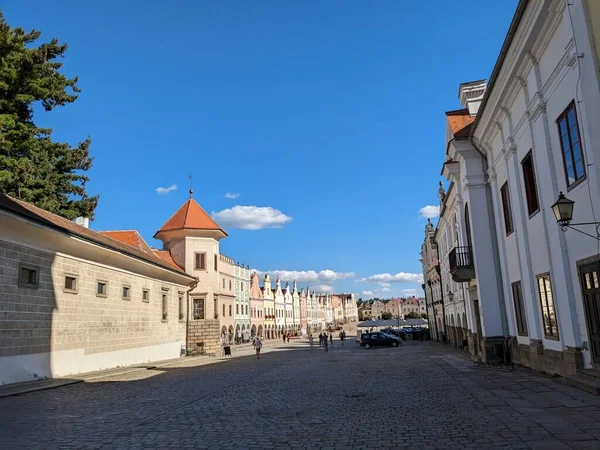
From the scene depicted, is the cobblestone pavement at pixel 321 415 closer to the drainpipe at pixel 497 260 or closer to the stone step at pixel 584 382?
the stone step at pixel 584 382

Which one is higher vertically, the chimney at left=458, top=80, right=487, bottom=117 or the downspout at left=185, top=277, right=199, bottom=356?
the chimney at left=458, top=80, right=487, bottom=117

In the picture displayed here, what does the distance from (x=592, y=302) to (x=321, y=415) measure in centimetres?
607

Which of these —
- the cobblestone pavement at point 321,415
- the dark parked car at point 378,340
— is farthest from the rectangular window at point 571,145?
the dark parked car at point 378,340

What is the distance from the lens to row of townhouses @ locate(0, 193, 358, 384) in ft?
51.9

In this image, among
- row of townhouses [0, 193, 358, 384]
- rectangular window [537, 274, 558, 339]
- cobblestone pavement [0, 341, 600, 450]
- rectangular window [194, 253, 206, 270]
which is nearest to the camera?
cobblestone pavement [0, 341, 600, 450]

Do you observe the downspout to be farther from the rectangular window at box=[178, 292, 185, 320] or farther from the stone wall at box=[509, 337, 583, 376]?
the stone wall at box=[509, 337, 583, 376]

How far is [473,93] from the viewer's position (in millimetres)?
20922

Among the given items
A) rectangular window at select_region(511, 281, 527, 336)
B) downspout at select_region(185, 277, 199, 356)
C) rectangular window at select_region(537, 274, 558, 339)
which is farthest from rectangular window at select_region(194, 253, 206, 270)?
rectangular window at select_region(537, 274, 558, 339)

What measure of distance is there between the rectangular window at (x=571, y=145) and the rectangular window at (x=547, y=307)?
316 cm

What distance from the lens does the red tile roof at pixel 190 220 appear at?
38.0 meters

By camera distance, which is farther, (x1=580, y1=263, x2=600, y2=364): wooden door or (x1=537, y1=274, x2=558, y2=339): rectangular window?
→ (x1=537, y1=274, x2=558, y2=339): rectangular window

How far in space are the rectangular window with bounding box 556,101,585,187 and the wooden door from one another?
192 centimetres

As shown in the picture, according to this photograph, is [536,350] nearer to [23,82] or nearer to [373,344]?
[373,344]

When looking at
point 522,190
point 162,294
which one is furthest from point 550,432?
point 162,294
